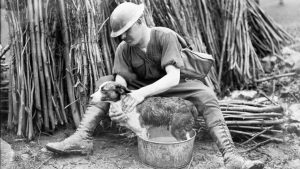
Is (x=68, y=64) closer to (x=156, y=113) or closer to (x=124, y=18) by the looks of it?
(x=124, y=18)

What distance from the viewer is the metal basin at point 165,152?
291cm

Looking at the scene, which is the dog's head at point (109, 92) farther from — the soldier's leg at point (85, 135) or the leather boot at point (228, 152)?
the leather boot at point (228, 152)

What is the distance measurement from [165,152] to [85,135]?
2.55ft

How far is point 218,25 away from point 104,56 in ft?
6.23

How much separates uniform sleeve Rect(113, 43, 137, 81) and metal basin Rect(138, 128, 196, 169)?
557 mm

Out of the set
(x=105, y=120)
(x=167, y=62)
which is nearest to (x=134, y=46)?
(x=167, y=62)

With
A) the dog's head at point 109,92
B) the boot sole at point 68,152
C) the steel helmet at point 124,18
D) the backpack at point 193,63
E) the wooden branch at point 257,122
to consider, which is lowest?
the boot sole at point 68,152

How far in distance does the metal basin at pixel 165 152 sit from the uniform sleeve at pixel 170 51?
1.91ft

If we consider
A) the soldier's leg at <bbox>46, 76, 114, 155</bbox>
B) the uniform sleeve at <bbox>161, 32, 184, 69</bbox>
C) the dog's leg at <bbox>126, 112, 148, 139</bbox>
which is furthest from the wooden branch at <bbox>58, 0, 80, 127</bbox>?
the uniform sleeve at <bbox>161, 32, 184, 69</bbox>

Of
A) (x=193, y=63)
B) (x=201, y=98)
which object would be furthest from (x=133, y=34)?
(x=201, y=98)

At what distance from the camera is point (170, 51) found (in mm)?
3020

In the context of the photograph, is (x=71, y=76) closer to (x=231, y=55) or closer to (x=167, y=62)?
(x=167, y=62)

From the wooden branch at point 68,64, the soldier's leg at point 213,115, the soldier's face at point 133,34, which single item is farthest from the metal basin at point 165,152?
the wooden branch at point 68,64

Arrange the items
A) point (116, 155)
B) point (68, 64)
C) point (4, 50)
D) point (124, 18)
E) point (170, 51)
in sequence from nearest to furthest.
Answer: point (124, 18) → point (170, 51) → point (116, 155) → point (68, 64) → point (4, 50)
